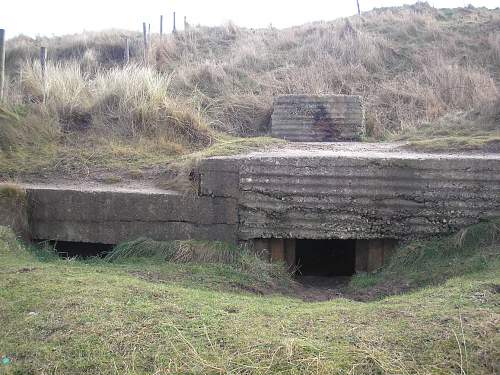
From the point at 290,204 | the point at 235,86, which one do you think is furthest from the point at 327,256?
the point at 235,86

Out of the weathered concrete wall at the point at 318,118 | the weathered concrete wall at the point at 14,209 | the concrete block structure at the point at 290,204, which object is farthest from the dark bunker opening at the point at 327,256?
the weathered concrete wall at the point at 14,209

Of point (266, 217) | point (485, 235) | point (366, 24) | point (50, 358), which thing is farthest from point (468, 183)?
point (366, 24)

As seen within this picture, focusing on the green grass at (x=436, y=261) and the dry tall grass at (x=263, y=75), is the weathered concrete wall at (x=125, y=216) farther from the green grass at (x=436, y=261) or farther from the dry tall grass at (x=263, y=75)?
the dry tall grass at (x=263, y=75)

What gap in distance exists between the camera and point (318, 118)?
9430 mm

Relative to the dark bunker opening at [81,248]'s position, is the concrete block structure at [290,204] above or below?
above

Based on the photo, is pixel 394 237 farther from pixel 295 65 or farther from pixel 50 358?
pixel 295 65

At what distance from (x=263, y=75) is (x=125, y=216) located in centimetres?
862

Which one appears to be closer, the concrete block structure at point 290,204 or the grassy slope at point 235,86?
the concrete block structure at point 290,204

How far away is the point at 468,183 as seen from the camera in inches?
210

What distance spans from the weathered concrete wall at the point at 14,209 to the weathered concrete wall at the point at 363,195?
82.9 inches

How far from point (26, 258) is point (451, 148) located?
171 inches

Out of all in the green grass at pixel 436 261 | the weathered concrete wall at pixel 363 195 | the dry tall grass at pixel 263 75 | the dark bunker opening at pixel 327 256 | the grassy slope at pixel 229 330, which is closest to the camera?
the grassy slope at pixel 229 330

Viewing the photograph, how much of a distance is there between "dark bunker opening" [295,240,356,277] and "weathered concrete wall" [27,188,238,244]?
1336 millimetres

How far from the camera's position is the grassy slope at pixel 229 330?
3.01 meters
